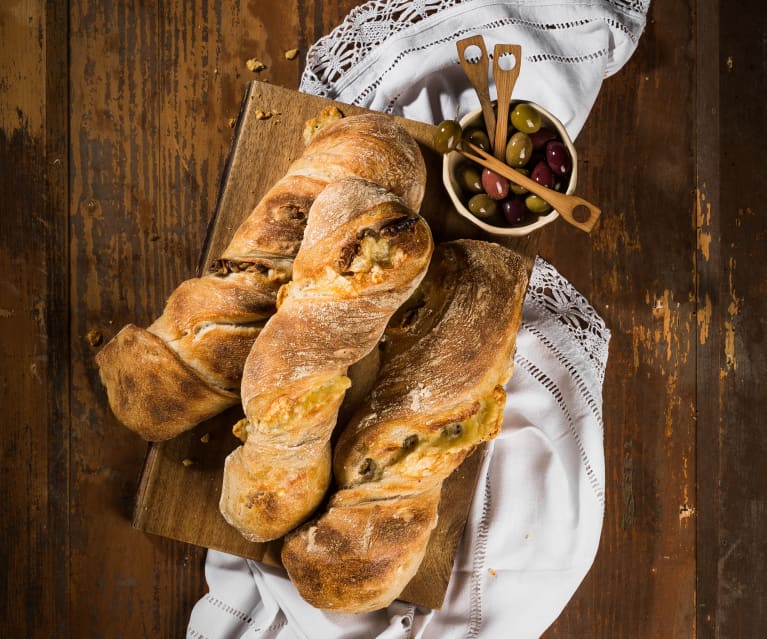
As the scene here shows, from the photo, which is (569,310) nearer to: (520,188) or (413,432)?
(520,188)

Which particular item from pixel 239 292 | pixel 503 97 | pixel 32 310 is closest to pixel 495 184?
pixel 503 97

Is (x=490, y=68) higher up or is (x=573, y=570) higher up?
(x=490, y=68)

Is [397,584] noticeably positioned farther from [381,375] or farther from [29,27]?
[29,27]

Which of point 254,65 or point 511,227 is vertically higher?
point 254,65

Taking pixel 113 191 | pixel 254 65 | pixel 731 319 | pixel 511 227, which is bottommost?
pixel 731 319

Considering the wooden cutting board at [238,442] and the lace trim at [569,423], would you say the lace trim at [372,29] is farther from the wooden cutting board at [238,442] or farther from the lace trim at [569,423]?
the lace trim at [569,423]

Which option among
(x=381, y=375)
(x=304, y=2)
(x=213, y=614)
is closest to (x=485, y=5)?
(x=304, y=2)
